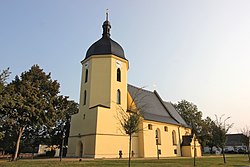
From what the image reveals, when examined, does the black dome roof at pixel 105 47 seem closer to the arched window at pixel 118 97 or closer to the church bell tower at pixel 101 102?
the church bell tower at pixel 101 102

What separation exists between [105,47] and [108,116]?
36.3ft

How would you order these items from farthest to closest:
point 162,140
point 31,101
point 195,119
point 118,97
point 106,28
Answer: point 195,119 < point 162,140 < point 106,28 < point 118,97 < point 31,101

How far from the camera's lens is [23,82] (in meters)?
29.0

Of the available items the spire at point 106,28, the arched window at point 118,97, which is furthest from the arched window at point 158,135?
the spire at point 106,28

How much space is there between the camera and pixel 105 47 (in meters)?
34.1

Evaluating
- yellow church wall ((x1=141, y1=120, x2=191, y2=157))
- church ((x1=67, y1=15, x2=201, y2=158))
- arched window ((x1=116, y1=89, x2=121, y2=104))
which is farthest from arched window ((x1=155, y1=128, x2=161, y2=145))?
arched window ((x1=116, y1=89, x2=121, y2=104))

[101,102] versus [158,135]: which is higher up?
[101,102]

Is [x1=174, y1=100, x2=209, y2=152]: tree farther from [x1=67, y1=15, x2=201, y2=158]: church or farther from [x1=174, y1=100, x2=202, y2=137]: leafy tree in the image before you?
[x1=67, y1=15, x2=201, y2=158]: church

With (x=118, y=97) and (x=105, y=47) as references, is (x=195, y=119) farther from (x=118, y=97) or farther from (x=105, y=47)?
(x=105, y=47)

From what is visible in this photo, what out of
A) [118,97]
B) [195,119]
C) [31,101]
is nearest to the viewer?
[31,101]

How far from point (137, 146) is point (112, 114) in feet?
22.8

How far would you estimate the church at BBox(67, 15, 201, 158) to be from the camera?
29.0 meters

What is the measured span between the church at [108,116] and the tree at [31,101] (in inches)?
173

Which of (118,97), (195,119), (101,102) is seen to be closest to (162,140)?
(118,97)
